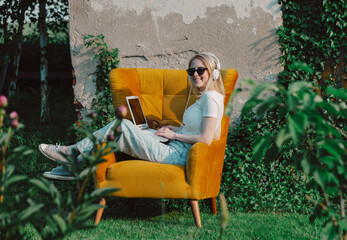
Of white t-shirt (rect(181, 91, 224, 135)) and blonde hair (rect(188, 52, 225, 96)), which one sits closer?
white t-shirt (rect(181, 91, 224, 135))

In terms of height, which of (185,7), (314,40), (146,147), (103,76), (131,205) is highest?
(185,7)

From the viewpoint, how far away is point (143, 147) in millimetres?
3010

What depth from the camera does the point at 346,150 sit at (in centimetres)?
135

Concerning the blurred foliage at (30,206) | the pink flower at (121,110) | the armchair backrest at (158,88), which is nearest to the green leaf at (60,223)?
the blurred foliage at (30,206)

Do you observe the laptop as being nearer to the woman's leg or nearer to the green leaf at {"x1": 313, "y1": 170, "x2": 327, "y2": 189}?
the woman's leg

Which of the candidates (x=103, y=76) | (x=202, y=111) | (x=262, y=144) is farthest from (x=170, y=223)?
(x=262, y=144)

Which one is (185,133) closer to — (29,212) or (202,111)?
(202,111)

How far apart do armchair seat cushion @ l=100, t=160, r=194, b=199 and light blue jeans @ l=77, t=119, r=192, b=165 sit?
0.10 meters

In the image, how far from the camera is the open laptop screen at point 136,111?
3.34m

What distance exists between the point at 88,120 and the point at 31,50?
585cm

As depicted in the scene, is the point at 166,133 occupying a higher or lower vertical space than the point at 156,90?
lower

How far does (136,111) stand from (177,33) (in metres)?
1.11

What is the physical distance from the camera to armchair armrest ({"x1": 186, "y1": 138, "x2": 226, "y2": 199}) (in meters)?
2.80

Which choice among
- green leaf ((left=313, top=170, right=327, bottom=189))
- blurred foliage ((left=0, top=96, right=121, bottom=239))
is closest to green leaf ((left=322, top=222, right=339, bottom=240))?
green leaf ((left=313, top=170, right=327, bottom=189))
